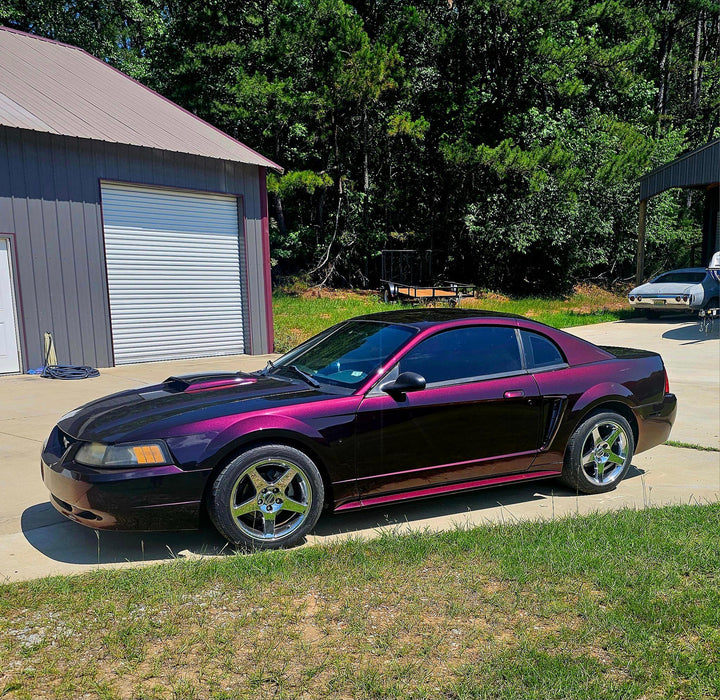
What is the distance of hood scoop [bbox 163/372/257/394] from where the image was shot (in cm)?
484

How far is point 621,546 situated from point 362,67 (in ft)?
75.3

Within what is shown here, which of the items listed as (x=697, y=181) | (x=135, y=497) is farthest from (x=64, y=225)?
(x=697, y=181)

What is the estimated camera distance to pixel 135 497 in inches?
155

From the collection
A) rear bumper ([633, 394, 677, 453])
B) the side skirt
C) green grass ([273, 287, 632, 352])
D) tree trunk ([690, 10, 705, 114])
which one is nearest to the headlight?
the side skirt

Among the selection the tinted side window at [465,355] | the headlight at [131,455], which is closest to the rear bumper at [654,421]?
the tinted side window at [465,355]

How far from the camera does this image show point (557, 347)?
5457 mm

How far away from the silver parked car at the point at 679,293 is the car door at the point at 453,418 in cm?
1589

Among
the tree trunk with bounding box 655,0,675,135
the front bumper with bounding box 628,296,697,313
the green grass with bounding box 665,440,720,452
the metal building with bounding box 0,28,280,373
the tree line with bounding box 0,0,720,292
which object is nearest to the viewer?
the green grass with bounding box 665,440,720,452

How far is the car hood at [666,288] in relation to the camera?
1920 cm

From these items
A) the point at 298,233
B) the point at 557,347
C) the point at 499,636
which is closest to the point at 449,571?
the point at 499,636

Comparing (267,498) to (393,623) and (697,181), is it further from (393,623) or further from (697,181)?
(697,181)

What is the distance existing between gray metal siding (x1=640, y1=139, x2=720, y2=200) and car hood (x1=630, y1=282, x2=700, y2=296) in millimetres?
3693

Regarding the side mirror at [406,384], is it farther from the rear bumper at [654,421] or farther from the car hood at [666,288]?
the car hood at [666,288]

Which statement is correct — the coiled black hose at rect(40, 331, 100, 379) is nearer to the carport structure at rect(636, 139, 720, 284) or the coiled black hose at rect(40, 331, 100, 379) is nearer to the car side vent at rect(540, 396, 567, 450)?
the car side vent at rect(540, 396, 567, 450)
